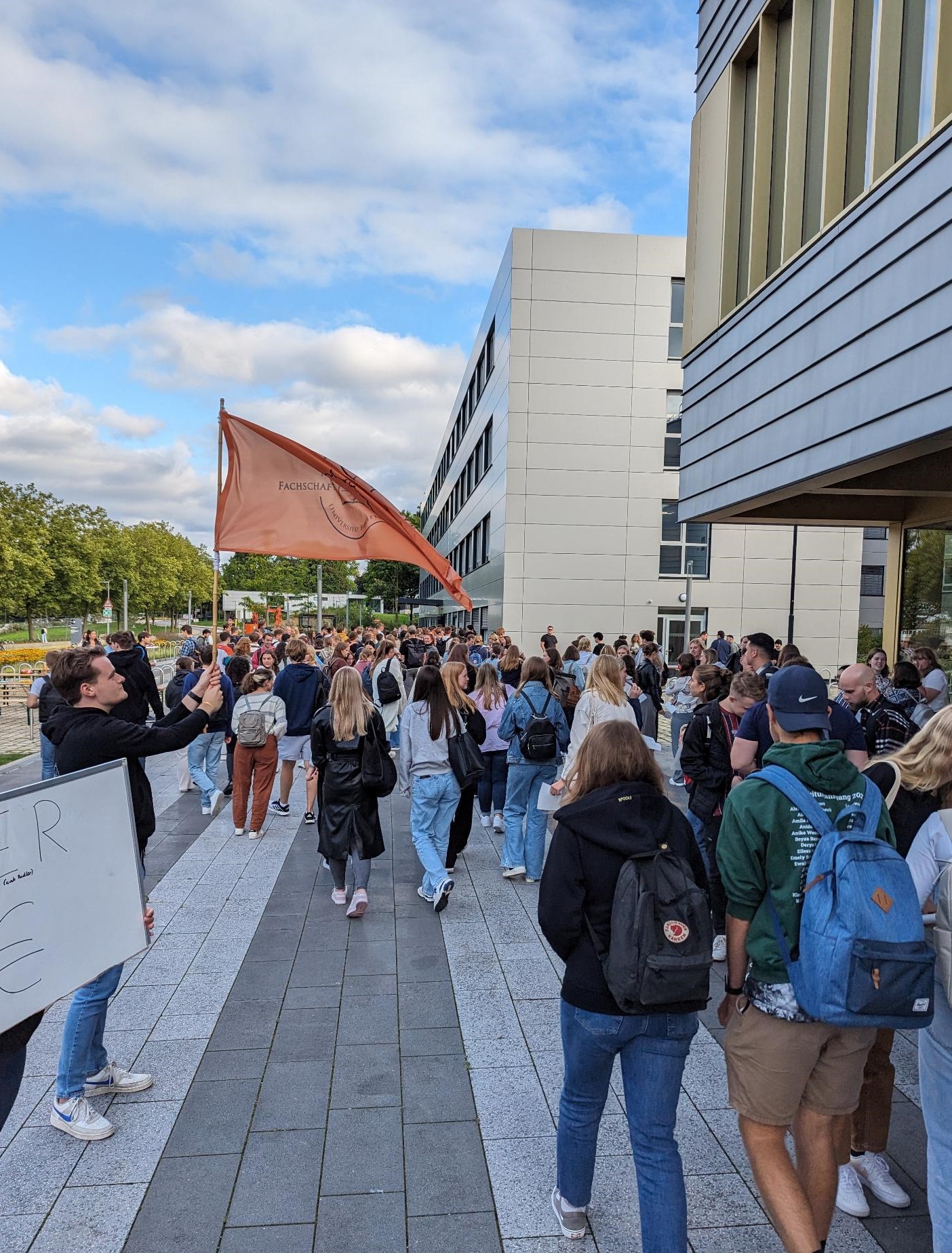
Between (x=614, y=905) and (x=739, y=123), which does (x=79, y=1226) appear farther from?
(x=739, y=123)

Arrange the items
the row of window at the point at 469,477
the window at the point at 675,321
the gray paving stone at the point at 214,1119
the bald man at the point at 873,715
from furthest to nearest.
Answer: the row of window at the point at 469,477
the window at the point at 675,321
the bald man at the point at 873,715
the gray paving stone at the point at 214,1119

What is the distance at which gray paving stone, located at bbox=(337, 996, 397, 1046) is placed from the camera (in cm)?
452

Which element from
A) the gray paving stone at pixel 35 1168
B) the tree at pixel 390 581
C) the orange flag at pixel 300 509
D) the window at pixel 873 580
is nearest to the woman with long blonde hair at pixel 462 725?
the orange flag at pixel 300 509

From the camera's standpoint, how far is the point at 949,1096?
2.67m

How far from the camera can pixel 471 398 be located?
A: 39375 millimetres

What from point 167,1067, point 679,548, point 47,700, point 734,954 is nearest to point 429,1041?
point 167,1067

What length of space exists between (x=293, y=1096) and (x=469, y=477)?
123ft

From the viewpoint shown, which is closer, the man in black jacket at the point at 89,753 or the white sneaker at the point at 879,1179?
the white sneaker at the point at 879,1179

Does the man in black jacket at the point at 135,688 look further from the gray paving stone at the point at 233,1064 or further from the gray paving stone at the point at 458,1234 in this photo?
the gray paving stone at the point at 458,1234

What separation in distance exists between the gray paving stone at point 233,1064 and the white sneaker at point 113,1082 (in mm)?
267

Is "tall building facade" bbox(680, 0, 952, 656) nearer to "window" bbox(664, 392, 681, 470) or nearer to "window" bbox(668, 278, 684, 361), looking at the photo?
"window" bbox(664, 392, 681, 470)

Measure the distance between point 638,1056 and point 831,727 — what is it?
2.62m

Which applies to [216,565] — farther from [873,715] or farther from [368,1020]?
[873,715]

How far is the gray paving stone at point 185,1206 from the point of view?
3.04 metres
